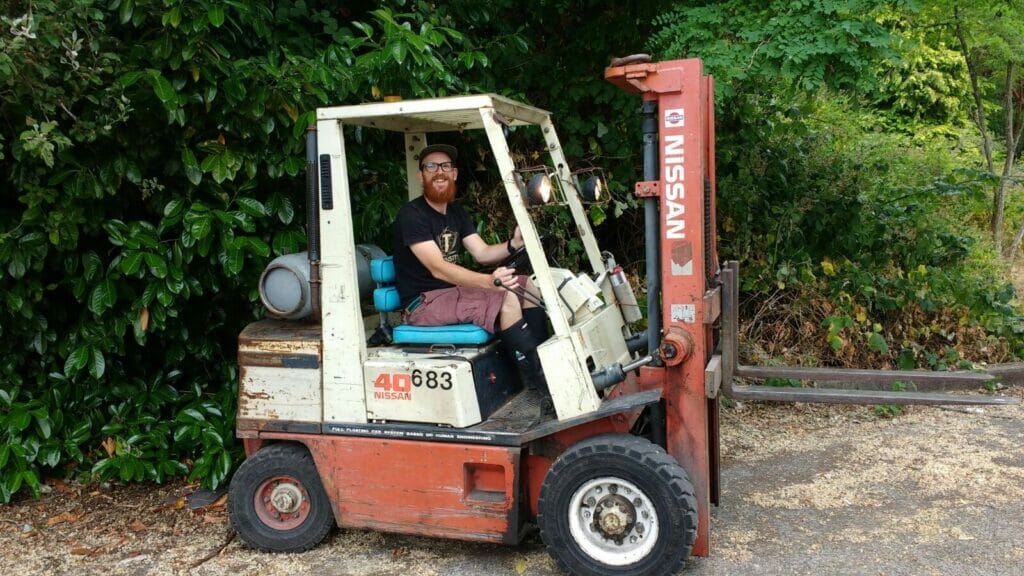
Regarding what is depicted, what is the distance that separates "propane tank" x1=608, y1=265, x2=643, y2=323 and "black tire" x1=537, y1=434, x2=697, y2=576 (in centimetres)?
102

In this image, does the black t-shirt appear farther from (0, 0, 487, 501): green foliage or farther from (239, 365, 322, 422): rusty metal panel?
(0, 0, 487, 501): green foliage

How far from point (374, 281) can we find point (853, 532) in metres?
2.88

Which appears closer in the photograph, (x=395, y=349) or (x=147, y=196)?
(x=395, y=349)

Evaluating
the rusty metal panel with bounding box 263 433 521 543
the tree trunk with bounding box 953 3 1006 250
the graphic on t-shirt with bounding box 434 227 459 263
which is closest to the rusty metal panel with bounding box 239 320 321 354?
the rusty metal panel with bounding box 263 433 521 543

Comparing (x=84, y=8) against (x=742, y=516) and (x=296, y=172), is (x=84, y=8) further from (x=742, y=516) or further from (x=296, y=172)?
(x=742, y=516)

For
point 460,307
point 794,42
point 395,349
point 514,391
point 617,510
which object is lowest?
point 617,510

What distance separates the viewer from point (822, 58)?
4887mm

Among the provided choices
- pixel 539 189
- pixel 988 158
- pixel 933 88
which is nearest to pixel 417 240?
pixel 539 189

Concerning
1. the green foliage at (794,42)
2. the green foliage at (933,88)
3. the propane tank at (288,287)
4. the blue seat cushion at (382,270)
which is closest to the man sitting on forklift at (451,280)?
the blue seat cushion at (382,270)

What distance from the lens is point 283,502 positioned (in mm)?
4535

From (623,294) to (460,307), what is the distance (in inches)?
38.2

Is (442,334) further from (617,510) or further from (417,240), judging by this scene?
(617,510)

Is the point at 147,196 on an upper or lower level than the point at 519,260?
upper

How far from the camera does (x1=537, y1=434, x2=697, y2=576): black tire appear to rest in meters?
3.78
